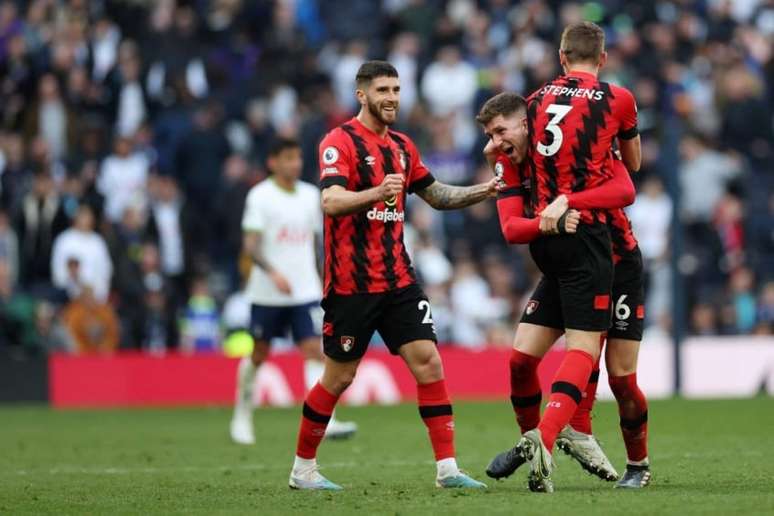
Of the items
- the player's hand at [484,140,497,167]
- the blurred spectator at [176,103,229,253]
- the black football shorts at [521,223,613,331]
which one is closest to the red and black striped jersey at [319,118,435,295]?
the player's hand at [484,140,497,167]

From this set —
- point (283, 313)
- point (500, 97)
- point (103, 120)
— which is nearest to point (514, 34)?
point (103, 120)

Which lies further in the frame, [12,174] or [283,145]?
[12,174]

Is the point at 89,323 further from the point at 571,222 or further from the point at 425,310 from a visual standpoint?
the point at 571,222

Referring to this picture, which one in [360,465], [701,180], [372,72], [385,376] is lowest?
[360,465]

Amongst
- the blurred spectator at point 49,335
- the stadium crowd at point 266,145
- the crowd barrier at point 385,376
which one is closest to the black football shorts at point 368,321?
the crowd barrier at point 385,376

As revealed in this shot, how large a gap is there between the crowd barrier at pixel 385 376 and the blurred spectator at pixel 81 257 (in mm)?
972

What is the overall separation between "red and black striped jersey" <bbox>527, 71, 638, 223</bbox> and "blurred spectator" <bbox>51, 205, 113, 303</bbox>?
12481mm

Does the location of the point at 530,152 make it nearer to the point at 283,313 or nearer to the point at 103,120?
the point at 283,313

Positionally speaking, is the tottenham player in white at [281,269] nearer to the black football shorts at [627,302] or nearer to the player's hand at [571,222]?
the black football shorts at [627,302]

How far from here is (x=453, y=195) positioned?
992 centimetres

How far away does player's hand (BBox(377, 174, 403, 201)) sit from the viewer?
899 centimetres

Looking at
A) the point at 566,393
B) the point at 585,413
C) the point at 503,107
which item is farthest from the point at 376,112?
the point at 585,413

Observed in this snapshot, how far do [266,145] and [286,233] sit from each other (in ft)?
28.1

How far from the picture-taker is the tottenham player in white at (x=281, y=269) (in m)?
14.2
